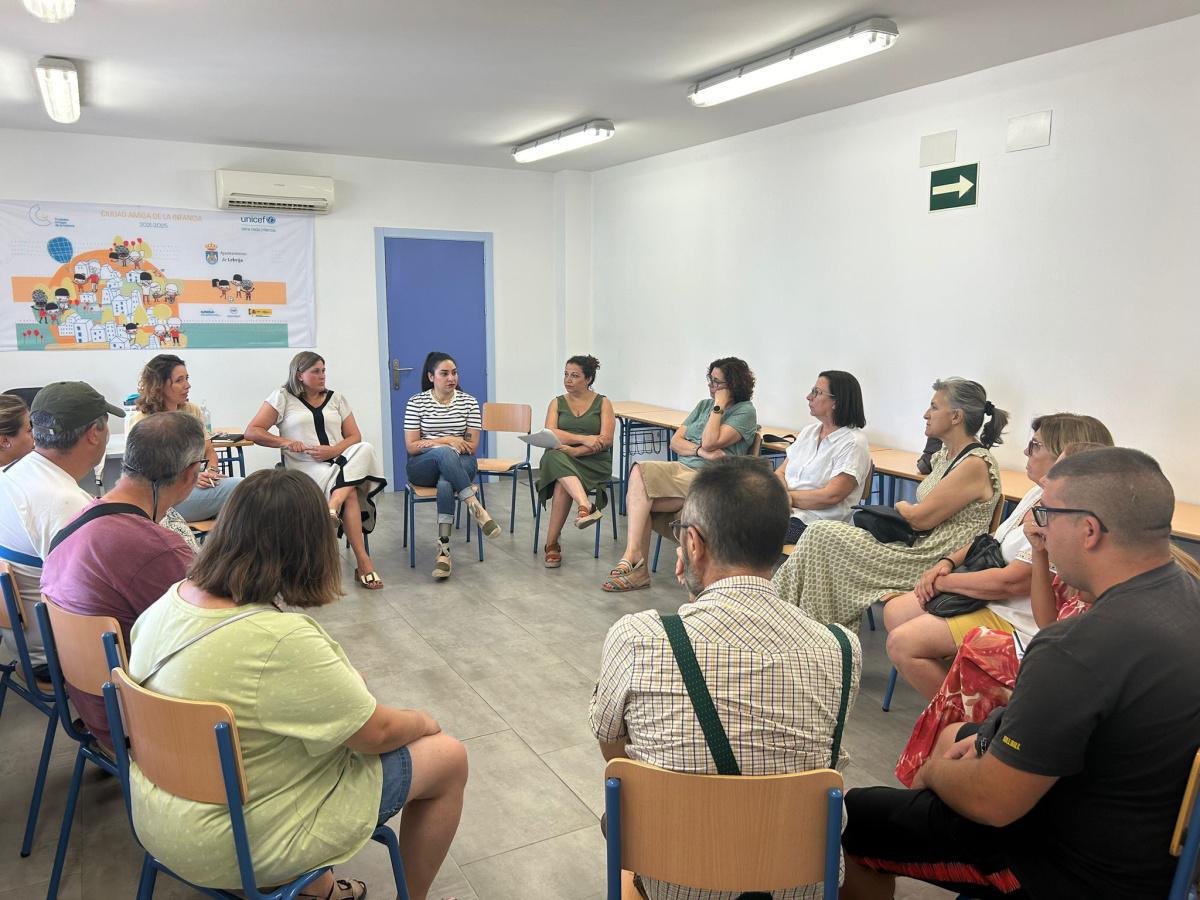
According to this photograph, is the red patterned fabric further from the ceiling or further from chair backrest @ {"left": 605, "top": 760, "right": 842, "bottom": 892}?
the ceiling

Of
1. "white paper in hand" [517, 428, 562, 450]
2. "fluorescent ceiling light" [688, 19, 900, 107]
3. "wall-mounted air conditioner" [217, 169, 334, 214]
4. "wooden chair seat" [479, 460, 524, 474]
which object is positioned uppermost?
"fluorescent ceiling light" [688, 19, 900, 107]

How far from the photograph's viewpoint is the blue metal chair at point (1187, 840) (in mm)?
1304

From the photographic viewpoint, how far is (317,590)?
165cm

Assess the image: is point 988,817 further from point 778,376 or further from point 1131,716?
point 778,376

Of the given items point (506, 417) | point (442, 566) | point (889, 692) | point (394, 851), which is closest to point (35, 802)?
point (394, 851)

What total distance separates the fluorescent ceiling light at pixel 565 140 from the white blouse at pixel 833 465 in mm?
2484

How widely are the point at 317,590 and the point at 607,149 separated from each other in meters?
5.31

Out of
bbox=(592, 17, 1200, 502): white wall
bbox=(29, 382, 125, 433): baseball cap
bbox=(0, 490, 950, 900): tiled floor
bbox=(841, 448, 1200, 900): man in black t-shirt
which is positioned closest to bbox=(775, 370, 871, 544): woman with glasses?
bbox=(0, 490, 950, 900): tiled floor

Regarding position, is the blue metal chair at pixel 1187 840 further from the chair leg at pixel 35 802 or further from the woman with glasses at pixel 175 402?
the woman with glasses at pixel 175 402

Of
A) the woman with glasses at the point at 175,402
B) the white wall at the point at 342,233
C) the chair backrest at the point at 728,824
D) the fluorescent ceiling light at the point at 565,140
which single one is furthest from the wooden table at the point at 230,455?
the chair backrest at the point at 728,824

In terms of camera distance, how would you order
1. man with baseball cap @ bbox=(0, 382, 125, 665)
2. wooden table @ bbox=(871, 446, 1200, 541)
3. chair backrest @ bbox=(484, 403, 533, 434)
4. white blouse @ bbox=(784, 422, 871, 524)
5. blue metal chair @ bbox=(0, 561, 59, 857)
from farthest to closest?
chair backrest @ bbox=(484, 403, 533, 434)
white blouse @ bbox=(784, 422, 871, 524)
wooden table @ bbox=(871, 446, 1200, 541)
man with baseball cap @ bbox=(0, 382, 125, 665)
blue metal chair @ bbox=(0, 561, 59, 857)

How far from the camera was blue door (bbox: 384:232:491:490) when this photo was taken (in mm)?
7000

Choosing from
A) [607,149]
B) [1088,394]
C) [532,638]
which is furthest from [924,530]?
[607,149]

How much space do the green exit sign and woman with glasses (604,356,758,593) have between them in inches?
51.7
